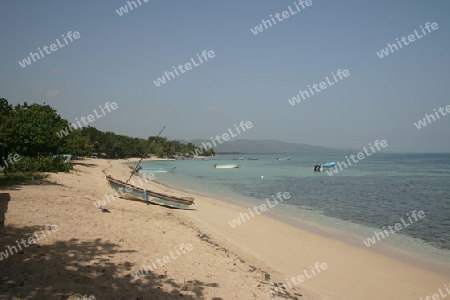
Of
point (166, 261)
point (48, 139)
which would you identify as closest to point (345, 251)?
point (166, 261)

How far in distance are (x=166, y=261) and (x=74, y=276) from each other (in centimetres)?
230

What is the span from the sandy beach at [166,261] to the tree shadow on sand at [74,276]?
2 centimetres

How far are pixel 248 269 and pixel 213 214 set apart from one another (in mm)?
8851

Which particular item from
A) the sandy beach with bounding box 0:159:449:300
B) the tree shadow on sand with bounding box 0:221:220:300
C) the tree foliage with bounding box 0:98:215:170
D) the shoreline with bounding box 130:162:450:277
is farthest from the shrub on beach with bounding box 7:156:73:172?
the shoreline with bounding box 130:162:450:277

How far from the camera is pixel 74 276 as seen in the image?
554 cm

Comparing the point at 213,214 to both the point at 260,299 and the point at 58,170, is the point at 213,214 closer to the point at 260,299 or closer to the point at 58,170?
the point at 260,299

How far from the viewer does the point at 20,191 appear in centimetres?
1306

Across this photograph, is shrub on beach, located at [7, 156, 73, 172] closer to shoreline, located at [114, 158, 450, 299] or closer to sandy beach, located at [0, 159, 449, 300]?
sandy beach, located at [0, 159, 449, 300]

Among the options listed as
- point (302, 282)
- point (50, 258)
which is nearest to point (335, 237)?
point (302, 282)

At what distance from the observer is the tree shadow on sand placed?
491cm

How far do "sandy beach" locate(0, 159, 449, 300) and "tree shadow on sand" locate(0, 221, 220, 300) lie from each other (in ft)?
0.06

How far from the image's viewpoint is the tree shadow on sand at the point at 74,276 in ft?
16.1

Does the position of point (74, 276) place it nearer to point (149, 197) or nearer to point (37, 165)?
point (149, 197)

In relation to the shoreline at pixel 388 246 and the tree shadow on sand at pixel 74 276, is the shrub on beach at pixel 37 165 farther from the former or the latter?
the shoreline at pixel 388 246
